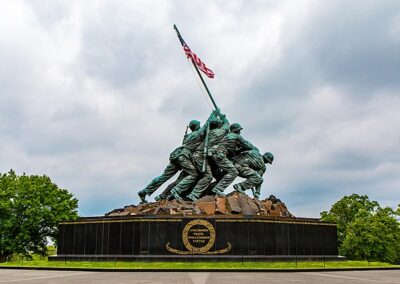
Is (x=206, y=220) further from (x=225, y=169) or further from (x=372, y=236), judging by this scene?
(x=372, y=236)

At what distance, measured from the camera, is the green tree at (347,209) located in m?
45.5

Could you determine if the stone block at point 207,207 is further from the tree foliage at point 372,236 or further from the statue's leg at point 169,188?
the tree foliage at point 372,236

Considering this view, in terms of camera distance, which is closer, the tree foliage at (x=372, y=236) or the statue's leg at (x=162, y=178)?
the statue's leg at (x=162, y=178)

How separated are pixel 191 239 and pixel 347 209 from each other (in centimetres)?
2965

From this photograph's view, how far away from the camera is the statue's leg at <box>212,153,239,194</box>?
25.7 m

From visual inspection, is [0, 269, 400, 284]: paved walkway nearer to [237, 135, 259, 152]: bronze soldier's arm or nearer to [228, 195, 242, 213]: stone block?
[228, 195, 242, 213]: stone block

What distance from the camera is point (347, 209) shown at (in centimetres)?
4591

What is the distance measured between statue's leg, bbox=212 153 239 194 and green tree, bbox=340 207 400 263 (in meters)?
19.7

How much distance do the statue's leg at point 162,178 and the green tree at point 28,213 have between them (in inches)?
466

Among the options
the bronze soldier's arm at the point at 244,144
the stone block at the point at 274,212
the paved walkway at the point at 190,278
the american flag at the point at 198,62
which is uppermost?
the american flag at the point at 198,62

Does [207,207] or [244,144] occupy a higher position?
[244,144]

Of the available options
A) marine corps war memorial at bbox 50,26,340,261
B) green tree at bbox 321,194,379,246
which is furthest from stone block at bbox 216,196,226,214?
green tree at bbox 321,194,379,246

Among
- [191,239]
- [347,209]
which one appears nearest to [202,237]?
[191,239]

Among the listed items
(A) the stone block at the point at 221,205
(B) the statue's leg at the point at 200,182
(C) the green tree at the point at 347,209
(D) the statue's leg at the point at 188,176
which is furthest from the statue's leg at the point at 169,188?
(C) the green tree at the point at 347,209
